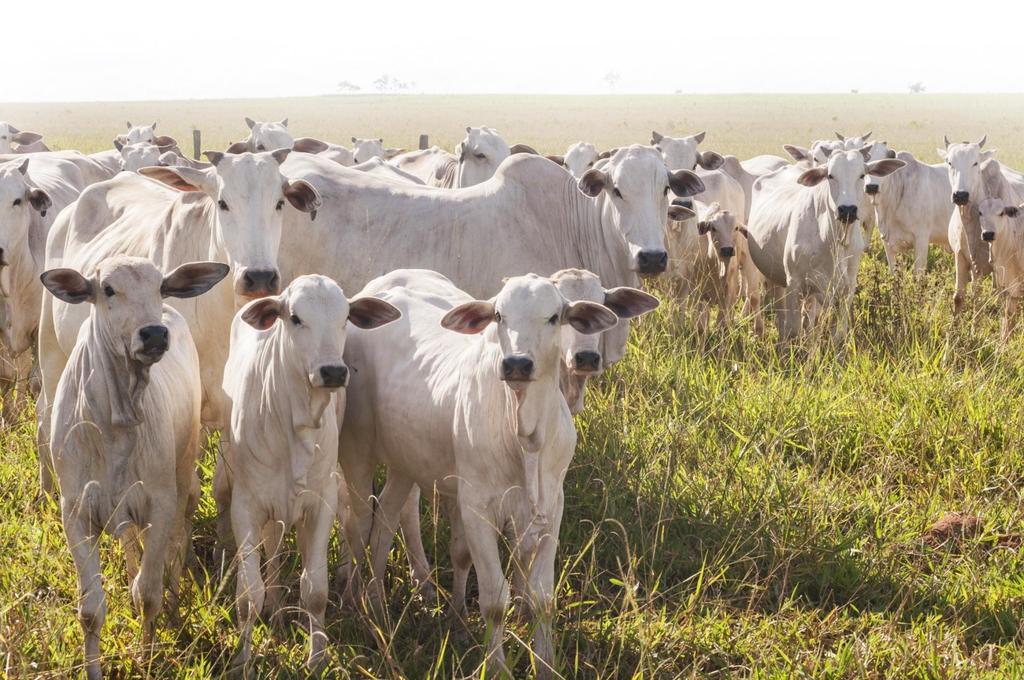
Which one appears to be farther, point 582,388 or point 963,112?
point 963,112

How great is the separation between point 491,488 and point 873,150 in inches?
429

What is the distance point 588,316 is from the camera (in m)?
4.32

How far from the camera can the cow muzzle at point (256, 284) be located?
5297mm

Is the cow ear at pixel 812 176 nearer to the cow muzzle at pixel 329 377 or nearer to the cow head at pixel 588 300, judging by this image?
the cow head at pixel 588 300

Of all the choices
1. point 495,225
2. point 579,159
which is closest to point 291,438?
point 495,225

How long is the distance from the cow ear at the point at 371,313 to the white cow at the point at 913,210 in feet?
31.1

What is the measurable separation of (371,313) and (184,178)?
179cm

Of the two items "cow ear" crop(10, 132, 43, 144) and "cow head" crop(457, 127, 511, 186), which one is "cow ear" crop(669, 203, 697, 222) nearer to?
"cow head" crop(457, 127, 511, 186)

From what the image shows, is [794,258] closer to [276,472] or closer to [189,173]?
[189,173]

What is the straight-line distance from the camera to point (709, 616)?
4660 mm

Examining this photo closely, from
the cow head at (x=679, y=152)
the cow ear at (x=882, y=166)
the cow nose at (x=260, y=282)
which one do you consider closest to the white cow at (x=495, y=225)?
the cow nose at (x=260, y=282)

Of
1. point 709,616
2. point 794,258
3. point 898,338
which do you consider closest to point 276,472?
point 709,616

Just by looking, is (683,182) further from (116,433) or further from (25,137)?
(25,137)

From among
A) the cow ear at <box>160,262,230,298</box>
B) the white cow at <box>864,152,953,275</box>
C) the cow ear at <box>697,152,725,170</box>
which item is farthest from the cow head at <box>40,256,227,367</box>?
the white cow at <box>864,152,953,275</box>
